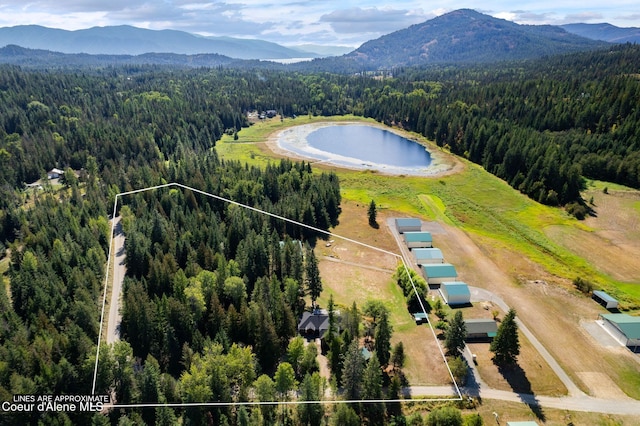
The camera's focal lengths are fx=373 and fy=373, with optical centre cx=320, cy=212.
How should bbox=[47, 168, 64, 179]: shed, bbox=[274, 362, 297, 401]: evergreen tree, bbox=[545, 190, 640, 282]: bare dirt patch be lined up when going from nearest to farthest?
bbox=[274, 362, 297, 401]: evergreen tree
bbox=[545, 190, 640, 282]: bare dirt patch
bbox=[47, 168, 64, 179]: shed

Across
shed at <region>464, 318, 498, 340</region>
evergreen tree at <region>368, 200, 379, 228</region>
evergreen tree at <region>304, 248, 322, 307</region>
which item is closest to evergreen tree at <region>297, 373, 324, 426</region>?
evergreen tree at <region>304, 248, 322, 307</region>

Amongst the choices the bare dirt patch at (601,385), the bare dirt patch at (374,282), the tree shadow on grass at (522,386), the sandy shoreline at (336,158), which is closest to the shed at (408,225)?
the bare dirt patch at (374,282)

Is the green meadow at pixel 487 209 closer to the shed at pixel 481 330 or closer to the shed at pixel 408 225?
the shed at pixel 408 225

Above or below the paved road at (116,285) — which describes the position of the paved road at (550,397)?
below

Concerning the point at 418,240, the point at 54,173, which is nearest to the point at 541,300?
the point at 418,240

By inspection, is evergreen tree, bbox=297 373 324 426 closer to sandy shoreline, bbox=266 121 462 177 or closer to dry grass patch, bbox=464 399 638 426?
dry grass patch, bbox=464 399 638 426

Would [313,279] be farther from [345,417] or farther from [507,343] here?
[507,343]
